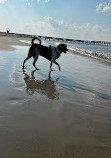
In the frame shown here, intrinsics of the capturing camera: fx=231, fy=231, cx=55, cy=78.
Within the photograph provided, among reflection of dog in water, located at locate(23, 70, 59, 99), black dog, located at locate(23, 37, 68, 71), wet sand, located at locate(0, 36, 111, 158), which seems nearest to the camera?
wet sand, located at locate(0, 36, 111, 158)

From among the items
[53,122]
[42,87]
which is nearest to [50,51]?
[42,87]

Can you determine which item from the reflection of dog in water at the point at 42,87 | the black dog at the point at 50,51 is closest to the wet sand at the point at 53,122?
the reflection of dog in water at the point at 42,87

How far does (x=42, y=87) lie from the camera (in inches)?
291

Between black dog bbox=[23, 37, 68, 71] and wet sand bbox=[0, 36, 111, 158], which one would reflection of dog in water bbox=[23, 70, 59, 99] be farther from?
black dog bbox=[23, 37, 68, 71]

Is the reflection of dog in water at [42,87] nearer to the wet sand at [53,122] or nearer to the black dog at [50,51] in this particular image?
the wet sand at [53,122]

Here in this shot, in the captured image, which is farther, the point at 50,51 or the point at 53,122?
the point at 50,51

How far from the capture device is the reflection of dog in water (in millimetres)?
6583

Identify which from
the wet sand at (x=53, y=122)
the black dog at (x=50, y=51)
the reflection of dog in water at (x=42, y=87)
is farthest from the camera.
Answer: the black dog at (x=50, y=51)

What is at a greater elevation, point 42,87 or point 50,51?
point 50,51

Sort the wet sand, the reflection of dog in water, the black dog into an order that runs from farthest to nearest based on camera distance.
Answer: the black dog < the reflection of dog in water < the wet sand

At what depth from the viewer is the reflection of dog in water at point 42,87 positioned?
6.58 metres

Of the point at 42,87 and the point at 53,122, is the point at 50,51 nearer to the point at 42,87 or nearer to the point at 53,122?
the point at 42,87

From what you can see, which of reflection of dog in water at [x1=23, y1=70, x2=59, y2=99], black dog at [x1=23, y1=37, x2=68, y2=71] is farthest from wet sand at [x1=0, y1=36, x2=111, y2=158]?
black dog at [x1=23, y1=37, x2=68, y2=71]

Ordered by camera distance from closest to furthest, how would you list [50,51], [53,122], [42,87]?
[53,122] → [42,87] → [50,51]
